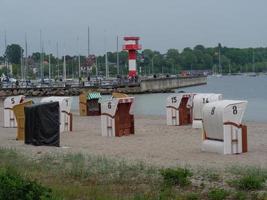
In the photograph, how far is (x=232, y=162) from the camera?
15.6 m

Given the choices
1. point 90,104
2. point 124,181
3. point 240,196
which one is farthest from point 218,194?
point 90,104

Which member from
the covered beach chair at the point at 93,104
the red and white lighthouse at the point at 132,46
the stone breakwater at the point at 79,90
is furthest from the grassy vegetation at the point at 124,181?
the red and white lighthouse at the point at 132,46

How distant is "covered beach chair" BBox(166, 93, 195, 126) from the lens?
30.4 meters

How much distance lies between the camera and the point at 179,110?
30641mm

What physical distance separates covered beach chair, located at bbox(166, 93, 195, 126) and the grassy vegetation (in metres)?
16.2

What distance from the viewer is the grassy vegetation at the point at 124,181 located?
30.5ft

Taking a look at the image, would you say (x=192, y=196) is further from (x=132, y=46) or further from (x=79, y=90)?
(x=132, y=46)

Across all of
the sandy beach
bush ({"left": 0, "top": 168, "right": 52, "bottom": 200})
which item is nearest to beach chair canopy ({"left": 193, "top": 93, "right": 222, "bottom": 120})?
the sandy beach

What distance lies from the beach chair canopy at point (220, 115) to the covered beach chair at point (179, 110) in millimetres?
12225

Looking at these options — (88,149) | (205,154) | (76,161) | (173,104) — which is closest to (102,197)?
(76,161)

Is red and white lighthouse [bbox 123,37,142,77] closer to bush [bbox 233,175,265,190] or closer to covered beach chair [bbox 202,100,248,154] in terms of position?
covered beach chair [bbox 202,100,248,154]

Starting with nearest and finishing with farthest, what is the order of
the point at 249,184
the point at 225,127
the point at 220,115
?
the point at 249,184 → the point at 225,127 → the point at 220,115

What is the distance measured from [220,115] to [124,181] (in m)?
6.70

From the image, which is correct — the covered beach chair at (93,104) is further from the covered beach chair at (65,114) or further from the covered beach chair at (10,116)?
the covered beach chair at (65,114)
